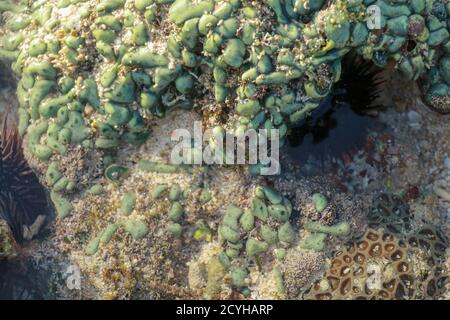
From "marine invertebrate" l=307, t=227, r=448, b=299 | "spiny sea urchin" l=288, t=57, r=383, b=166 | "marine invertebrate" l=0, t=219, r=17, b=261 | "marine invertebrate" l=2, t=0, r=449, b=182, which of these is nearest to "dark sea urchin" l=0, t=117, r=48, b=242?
"marine invertebrate" l=0, t=219, r=17, b=261

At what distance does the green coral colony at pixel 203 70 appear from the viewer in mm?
4082

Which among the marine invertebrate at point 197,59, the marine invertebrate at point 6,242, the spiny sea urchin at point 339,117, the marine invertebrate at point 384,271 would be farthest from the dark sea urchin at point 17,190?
the marine invertebrate at point 384,271

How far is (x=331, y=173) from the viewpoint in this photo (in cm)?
492

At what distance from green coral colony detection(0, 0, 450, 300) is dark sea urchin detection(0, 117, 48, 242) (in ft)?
0.54

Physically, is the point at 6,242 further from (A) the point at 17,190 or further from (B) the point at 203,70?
(B) the point at 203,70

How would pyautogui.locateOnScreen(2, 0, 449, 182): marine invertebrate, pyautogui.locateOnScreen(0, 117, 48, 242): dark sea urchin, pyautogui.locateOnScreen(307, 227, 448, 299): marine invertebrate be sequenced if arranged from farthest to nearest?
1. pyautogui.locateOnScreen(0, 117, 48, 242): dark sea urchin
2. pyautogui.locateOnScreen(307, 227, 448, 299): marine invertebrate
3. pyautogui.locateOnScreen(2, 0, 449, 182): marine invertebrate

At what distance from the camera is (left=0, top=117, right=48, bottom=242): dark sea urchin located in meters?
4.62

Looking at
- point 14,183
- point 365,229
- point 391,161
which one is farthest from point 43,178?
point 391,161

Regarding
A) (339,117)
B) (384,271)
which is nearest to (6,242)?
(339,117)

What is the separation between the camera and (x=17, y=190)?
4695 millimetres

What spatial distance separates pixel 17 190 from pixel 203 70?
2242 mm

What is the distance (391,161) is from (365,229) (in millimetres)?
862

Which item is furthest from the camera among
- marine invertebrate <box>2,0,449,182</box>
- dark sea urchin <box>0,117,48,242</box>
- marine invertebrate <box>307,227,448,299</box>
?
dark sea urchin <box>0,117,48,242</box>

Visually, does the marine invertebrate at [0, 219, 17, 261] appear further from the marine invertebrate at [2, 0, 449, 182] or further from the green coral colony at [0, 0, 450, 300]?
the marine invertebrate at [2, 0, 449, 182]
